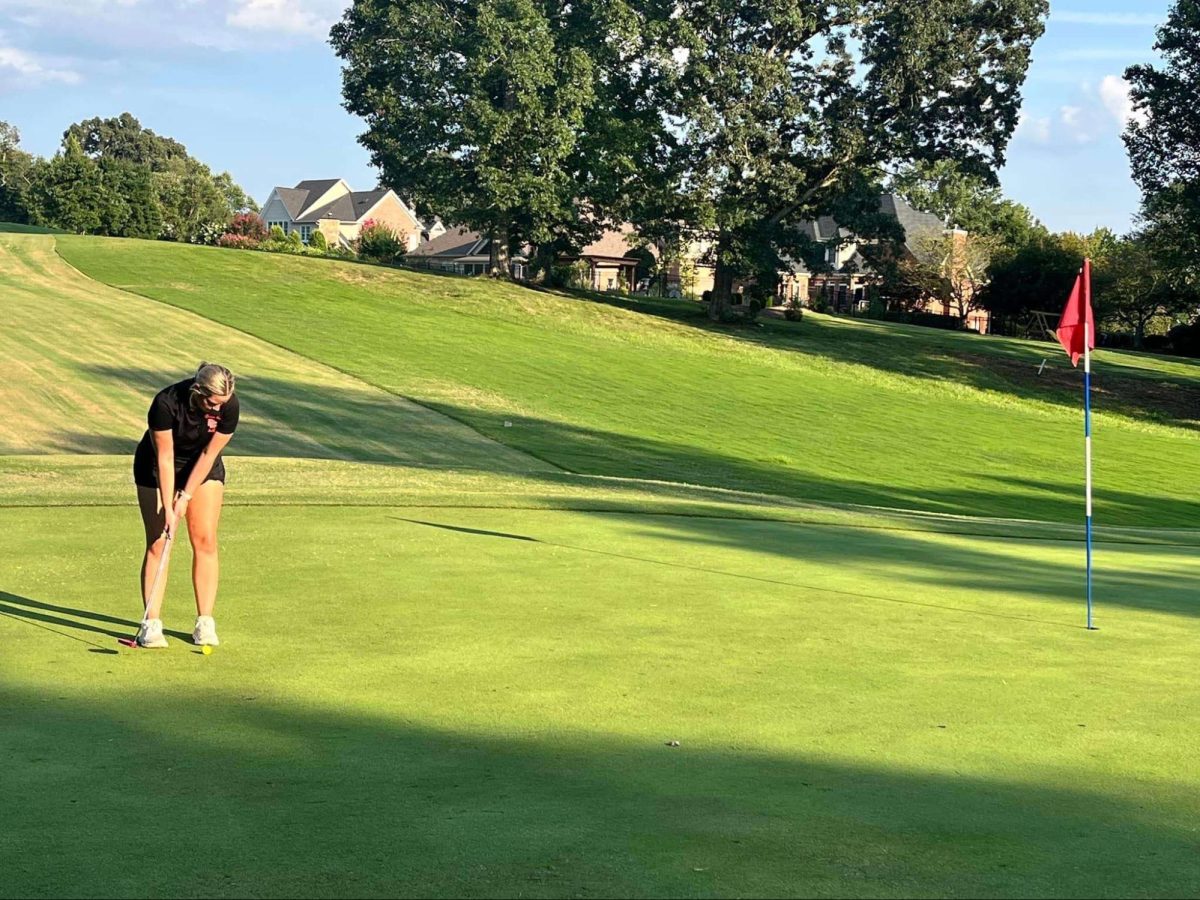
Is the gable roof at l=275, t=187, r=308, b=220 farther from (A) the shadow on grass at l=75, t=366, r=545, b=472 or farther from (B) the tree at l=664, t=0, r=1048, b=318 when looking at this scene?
(A) the shadow on grass at l=75, t=366, r=545, b=472

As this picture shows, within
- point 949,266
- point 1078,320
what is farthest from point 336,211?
point 1078,320

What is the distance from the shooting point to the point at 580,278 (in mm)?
101750

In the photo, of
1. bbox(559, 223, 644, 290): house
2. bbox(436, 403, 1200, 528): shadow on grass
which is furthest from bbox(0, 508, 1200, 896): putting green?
bbox(559, 223, 644, 290): house

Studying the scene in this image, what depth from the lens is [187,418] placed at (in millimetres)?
8711

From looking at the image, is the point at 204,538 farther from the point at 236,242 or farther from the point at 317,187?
the point at 317,187

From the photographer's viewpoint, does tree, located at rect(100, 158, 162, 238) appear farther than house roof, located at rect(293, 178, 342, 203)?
No

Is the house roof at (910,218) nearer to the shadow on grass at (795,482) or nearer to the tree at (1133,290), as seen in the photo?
the tree at (1133,290)

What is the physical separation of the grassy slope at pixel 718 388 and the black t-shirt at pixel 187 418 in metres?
20.4

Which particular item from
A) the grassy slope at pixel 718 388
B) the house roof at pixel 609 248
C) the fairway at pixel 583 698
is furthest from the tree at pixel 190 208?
the fairway at pixel 583 698

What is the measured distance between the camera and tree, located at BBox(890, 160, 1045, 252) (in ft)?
204

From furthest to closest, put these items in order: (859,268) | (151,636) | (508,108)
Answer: (859,268), (508,108), (151,636)

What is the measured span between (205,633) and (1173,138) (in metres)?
57.0

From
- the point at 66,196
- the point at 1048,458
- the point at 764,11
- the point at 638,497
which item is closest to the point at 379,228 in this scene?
the point at 66,196

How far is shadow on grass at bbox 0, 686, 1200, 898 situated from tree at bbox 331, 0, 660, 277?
5785 centimetres
